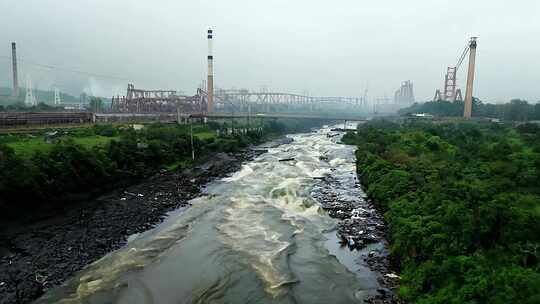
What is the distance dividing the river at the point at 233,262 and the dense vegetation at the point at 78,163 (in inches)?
200

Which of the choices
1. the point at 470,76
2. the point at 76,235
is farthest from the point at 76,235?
the point at 470,76

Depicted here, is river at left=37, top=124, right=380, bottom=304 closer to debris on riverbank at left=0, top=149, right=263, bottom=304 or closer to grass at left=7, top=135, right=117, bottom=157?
debris on riverbank at left=0, top=149, right=263, bottom=304

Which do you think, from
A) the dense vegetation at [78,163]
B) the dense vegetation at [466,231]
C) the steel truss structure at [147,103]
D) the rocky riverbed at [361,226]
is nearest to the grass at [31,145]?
the dense vegetation at [78,163]

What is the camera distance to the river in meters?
8.47

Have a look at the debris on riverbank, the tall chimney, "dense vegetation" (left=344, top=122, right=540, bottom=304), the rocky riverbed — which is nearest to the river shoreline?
the debris on riverbank

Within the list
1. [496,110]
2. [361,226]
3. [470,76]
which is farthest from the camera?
[496,110]

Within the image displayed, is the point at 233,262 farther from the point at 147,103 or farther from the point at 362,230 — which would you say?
the point at 147,103

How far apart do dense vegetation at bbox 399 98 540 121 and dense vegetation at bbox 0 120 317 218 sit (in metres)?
41.0

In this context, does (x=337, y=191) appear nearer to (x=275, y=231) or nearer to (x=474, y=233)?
(x=275, y=231)

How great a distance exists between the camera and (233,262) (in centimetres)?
1018

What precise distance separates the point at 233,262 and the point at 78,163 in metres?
10.5

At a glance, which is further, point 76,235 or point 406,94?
point 406,94

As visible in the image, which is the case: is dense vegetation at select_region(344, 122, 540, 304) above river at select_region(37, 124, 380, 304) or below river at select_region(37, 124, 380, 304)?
above

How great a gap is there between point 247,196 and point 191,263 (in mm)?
7259
